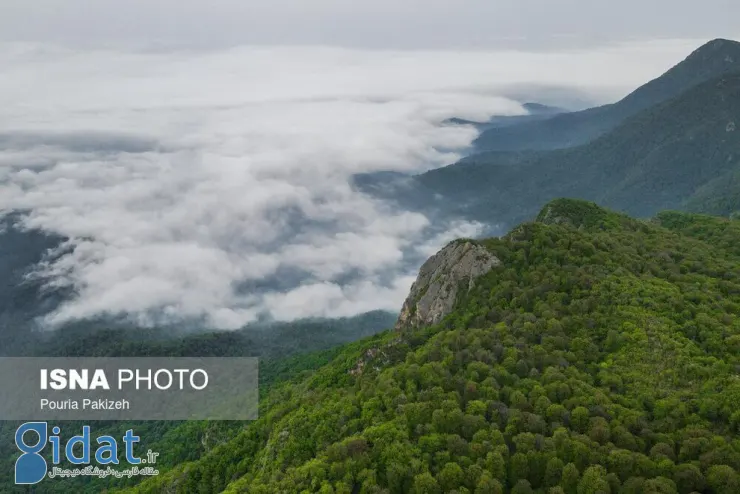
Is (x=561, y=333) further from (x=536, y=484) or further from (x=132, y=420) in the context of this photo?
(x=132, y=420)

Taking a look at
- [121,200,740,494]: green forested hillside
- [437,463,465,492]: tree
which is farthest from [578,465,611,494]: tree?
[437,463,465,492]: tree

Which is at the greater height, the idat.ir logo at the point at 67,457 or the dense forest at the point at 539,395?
the dense forest at the point at 539,395

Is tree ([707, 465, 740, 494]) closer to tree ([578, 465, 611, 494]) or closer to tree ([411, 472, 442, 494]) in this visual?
tree ([578, 465, 611, 494])

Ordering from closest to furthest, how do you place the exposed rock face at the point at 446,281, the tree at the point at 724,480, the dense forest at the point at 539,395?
the tree at the point at 724,480
the dense forest at the point at 539,395
the exposed rock face at the point at 446,281

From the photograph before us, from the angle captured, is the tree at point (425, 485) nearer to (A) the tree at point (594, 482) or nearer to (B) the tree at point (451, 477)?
(B) the tree at point (451, 477)

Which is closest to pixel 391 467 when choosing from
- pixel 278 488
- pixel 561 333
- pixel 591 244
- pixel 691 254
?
pixel 278 488

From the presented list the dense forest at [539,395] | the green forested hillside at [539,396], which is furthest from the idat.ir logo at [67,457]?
the green forested hillside at [539,396]
